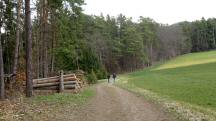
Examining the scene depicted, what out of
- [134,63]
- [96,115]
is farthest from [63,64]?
[134,63]

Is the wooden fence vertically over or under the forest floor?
over

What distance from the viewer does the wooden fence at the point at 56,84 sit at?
2377cm

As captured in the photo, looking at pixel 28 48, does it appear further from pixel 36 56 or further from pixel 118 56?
pixel 118 56

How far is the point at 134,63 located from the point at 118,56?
8.35 meters

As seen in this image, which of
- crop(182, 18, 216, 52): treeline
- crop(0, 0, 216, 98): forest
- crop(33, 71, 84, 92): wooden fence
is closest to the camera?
crop(33, 71, 84, 92): wooden fence

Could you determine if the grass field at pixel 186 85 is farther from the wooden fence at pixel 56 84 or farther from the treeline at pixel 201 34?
the treeline at pixel 201 34

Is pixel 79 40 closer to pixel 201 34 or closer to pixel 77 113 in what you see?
pixel 77 113

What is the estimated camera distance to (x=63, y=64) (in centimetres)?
5828

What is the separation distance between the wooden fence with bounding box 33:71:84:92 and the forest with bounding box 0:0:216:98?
1502 mm

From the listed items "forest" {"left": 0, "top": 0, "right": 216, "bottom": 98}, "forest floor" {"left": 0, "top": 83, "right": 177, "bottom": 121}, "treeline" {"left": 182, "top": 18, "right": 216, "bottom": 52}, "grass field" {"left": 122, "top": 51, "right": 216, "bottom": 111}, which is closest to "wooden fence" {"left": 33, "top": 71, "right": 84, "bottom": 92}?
"forest" {"left": 0, "top": 0, "right": 216, "bottom": 98}

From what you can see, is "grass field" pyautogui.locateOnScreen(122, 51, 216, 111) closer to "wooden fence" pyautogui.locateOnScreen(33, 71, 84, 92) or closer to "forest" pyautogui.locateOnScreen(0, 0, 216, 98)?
"wooden fence" pyautogui.locateOnScreen(33, 71, 84, 92)

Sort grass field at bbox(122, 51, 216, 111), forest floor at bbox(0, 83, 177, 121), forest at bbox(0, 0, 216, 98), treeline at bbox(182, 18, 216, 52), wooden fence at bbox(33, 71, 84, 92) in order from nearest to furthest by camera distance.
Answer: forest floor at bbox(0, 83, 177, 121)
grass field at bbox(122, 51, 216, 111)
wooden fence at bbox(33, 71, 84, 92)
forest at bbox(0, 0, 216, 98)
treeline at bbox(182, 18, 216, 52)

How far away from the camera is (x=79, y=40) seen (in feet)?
192

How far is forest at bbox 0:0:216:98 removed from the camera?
2812 cm
